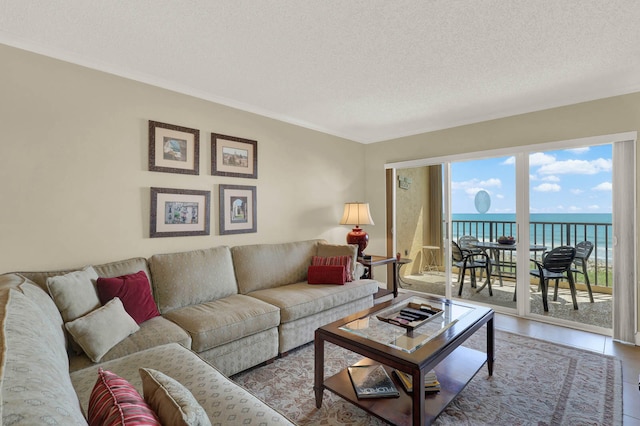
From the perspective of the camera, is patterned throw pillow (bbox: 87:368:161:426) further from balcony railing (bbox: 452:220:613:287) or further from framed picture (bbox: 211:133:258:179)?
balcony railing (bbox: 452:220:613:287)

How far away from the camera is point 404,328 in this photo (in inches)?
80.9

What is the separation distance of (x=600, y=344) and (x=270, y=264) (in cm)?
328

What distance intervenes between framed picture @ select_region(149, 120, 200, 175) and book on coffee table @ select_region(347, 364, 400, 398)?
2.33 meters

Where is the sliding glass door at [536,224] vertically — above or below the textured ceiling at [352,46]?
below

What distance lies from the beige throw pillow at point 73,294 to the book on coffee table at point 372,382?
5.84 feet

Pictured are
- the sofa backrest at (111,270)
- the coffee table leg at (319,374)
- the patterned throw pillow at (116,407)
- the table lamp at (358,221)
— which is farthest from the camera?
the table lamp at (358,221)

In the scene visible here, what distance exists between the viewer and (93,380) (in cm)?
146

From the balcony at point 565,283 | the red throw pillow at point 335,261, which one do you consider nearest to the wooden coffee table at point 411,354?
the red throw pillow at point 335,261

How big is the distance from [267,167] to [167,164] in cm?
114

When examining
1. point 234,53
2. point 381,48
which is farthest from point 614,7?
point 234,53

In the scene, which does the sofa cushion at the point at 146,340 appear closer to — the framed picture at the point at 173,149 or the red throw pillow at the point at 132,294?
the red throw pillow at the point at 132,294

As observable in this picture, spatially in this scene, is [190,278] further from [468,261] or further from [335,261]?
[468,261]

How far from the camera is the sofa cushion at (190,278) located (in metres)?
2.51

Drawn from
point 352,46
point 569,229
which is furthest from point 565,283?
point 352,46
